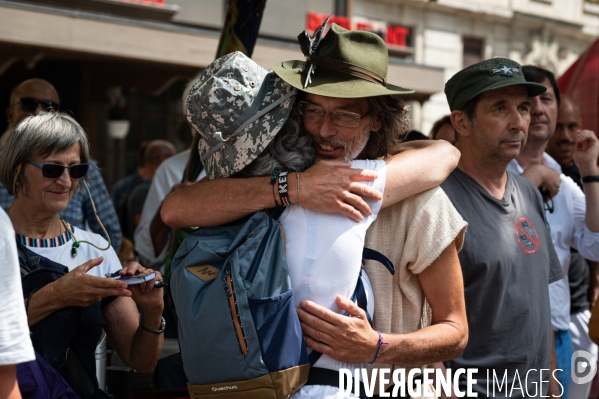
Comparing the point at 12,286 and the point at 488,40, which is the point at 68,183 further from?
the point at 488,40

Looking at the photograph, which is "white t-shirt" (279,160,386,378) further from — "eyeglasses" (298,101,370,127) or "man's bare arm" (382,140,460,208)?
"eyeglasses" (298,101,370,127)

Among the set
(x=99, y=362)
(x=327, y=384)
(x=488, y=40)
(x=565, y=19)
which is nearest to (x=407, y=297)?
(x=327, y=384)

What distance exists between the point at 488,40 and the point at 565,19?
132 inches

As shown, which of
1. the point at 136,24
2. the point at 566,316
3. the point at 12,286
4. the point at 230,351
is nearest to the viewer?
the point at 12,286

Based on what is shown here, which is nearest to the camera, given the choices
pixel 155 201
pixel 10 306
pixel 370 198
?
pixel 10 306

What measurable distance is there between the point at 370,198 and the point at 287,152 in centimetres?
28

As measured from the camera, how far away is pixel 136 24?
27.8 feet

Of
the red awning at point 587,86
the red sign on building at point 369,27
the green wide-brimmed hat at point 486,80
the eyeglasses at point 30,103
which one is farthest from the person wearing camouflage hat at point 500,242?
the red sign on building at point 369,27

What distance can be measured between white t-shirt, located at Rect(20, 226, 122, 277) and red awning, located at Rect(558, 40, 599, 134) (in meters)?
4.15

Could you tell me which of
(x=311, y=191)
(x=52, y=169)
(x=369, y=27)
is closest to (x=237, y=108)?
(x=311, y=191)

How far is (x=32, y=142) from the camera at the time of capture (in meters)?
2.70

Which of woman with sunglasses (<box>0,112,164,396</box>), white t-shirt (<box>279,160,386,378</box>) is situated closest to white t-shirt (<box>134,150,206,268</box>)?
woman with sunglasses (<box>0,112,164,396</box>)

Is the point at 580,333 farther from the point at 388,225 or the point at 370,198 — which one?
the point at 370,198

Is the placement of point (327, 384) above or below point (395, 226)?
below
